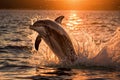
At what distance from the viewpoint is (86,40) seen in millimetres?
22250

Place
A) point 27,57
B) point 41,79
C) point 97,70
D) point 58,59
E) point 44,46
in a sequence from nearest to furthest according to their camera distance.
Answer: point 41,79 < point 97,70 < point 58,59 < point 44,46 < point 27,57

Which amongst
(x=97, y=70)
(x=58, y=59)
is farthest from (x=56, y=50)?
(x=97, y=70)

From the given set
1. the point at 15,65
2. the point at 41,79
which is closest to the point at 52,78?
the point at 41,79

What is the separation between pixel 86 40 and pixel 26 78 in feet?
21.2

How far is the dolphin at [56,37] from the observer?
735 inches

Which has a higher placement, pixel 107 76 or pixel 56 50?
Result: pixel 56 50

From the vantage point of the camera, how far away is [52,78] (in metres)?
16.9

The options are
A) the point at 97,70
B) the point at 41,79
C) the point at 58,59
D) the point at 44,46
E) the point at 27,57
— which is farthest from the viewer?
the point at 27,57

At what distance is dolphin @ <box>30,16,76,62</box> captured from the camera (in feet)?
61.3

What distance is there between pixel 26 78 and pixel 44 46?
492 centimetres

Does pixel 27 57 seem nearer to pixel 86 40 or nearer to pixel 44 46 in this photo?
pixel 44 46

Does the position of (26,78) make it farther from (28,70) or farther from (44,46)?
(44,46)

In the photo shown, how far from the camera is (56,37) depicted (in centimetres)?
1902

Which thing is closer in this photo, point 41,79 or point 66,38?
point 41,79
